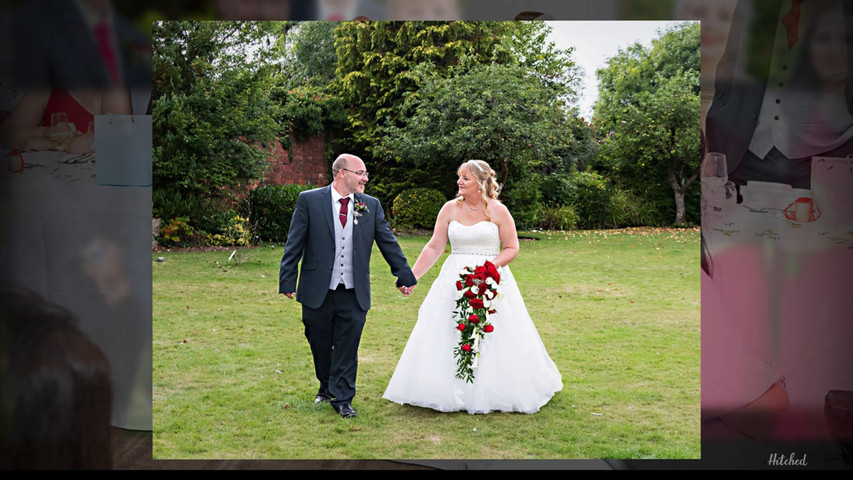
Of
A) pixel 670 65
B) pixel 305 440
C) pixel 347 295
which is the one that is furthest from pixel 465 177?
pixel 670 65

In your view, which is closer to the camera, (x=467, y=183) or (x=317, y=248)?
(x=317, y=248)

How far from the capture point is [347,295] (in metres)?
4.44

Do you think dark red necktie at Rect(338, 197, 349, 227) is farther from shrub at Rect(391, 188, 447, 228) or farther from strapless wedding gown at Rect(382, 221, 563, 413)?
shrub at Rect(391, 188, 447, 228)

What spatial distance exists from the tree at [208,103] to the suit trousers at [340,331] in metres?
8.15

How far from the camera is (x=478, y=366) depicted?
4.55 metres

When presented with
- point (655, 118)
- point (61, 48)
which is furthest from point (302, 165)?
point (61, 48)

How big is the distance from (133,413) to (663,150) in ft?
49.7

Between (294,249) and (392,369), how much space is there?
77.3 inches

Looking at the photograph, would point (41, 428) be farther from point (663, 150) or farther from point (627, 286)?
point (663, 150)

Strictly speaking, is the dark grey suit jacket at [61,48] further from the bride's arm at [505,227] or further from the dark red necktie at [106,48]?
the bride's arm at [505,227]

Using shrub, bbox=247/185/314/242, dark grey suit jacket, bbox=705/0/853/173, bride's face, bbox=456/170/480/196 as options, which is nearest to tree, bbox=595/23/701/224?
shrub, bbox=247/185/314/242

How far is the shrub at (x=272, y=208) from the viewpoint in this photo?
1238 centimetres

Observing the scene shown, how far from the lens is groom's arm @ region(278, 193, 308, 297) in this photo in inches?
168

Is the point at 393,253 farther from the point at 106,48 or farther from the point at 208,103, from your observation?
the point at 208,103
